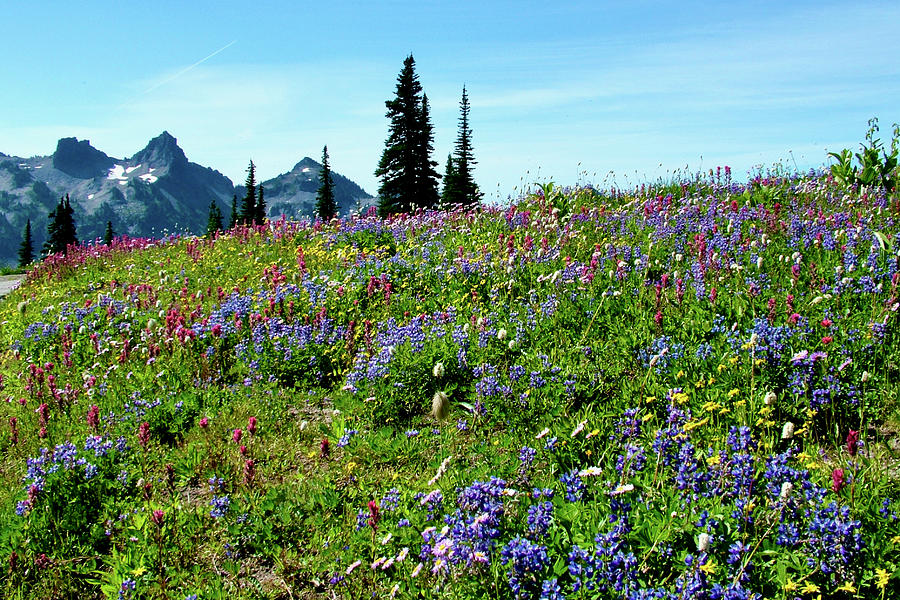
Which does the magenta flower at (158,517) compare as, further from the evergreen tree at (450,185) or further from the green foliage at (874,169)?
the evergreen tree at (450,185)

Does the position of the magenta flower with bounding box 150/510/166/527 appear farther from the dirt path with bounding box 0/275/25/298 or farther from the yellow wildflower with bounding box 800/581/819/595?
the dirt path with bounding box 0/275/25/298

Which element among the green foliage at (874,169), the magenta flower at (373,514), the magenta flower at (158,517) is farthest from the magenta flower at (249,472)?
the green foliage at (874,169)

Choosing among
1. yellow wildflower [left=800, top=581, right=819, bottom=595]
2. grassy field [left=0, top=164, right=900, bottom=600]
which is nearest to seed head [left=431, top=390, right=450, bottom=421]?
grassy field [left=0, top=164, right=900, bottom=600]

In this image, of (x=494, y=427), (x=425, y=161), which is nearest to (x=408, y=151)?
(x=425, y=161)

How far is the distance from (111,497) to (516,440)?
2.98 metres

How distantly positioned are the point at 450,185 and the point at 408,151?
7969 millimetres

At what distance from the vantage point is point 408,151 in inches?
1709

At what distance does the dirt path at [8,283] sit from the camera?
48.7 feet

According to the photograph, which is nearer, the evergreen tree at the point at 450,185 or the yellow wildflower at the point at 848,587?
the yellow wildflower at the point at 848,587

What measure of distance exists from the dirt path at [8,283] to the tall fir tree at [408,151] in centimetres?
2689

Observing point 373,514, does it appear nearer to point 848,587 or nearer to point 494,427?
point 494,427

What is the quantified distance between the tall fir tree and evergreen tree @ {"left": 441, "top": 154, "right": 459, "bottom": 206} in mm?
4400

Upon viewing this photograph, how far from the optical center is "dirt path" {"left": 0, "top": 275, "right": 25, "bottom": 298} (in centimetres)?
1484

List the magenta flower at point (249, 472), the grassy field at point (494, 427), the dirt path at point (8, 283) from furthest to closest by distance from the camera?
the dirt path at point (8, 283) < the magenta flower at point (249, 472) < the grassy field at point (494, 427)
